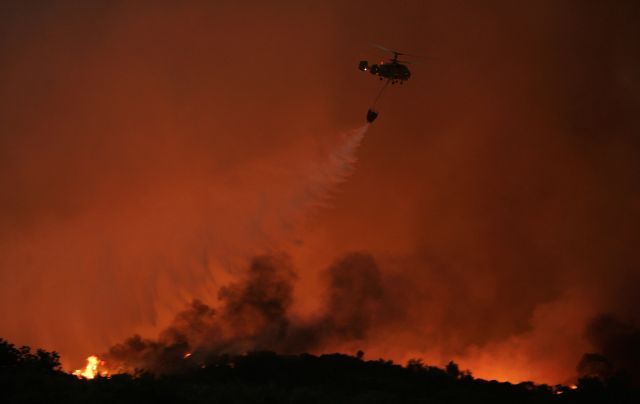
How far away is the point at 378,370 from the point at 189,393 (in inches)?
1758

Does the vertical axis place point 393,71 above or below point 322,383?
above

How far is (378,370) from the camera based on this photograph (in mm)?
92938

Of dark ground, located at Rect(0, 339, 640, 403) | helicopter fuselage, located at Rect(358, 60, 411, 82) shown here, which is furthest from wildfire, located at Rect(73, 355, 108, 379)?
helicopter fuselage, located at Rect(358, 60, 411, 82)

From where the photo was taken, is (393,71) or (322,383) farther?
(322,383)

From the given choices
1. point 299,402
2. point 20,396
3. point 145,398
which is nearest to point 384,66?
point 299,402

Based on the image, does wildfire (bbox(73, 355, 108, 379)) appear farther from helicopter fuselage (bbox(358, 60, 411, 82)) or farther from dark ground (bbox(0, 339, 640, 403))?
helicopter fuselage (bbox(358, 60, 411, 82))

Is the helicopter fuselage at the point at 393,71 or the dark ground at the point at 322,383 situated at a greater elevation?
the helicopter fuselage at the point at 393,71

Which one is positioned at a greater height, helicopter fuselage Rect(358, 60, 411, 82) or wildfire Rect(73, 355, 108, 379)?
helicopter fuselage Rect(358, 60, 411, 82)

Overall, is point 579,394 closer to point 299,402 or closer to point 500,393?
point 500,393

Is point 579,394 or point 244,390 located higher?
point 579,394

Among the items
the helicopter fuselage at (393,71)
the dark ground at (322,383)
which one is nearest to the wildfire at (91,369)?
Result: the dark ground at (322,383)

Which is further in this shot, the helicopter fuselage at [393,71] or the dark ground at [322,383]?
the helicopter fuselage at [393,71]

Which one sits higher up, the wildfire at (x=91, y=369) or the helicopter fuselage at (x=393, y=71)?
the helicopter fuselage at (x=393, y=71)

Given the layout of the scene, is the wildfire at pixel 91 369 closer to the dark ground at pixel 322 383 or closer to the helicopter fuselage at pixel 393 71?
the dark ground at pixel 322 383
